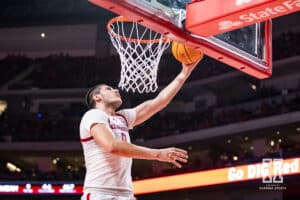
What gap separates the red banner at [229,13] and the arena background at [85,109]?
35.9ft

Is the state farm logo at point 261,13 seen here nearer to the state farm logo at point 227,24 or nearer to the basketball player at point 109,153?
the state farm logo at point 227,24

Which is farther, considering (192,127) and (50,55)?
(50,55)

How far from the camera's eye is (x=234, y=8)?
4.40m

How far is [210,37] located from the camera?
195 inches

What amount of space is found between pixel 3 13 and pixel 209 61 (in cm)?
1053

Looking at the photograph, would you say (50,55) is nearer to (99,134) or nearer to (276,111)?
(276,111)

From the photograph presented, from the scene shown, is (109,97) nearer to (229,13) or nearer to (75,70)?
(229,13)

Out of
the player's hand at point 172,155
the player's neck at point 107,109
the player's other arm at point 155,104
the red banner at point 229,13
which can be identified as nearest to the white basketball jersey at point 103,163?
the player's neck at point 107,109

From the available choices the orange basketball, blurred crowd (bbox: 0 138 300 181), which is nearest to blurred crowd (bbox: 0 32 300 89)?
blurred crowd (bbox: 0 138 300 181)

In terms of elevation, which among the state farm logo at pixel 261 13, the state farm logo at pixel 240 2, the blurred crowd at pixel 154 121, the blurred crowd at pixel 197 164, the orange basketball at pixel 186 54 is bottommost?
the orange basketball at pixel 186 54

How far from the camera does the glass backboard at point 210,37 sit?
4.53 meters

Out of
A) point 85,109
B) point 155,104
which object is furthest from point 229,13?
point 85,109

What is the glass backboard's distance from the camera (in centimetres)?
453

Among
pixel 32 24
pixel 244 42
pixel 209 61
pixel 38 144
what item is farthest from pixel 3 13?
pixel 244 42
